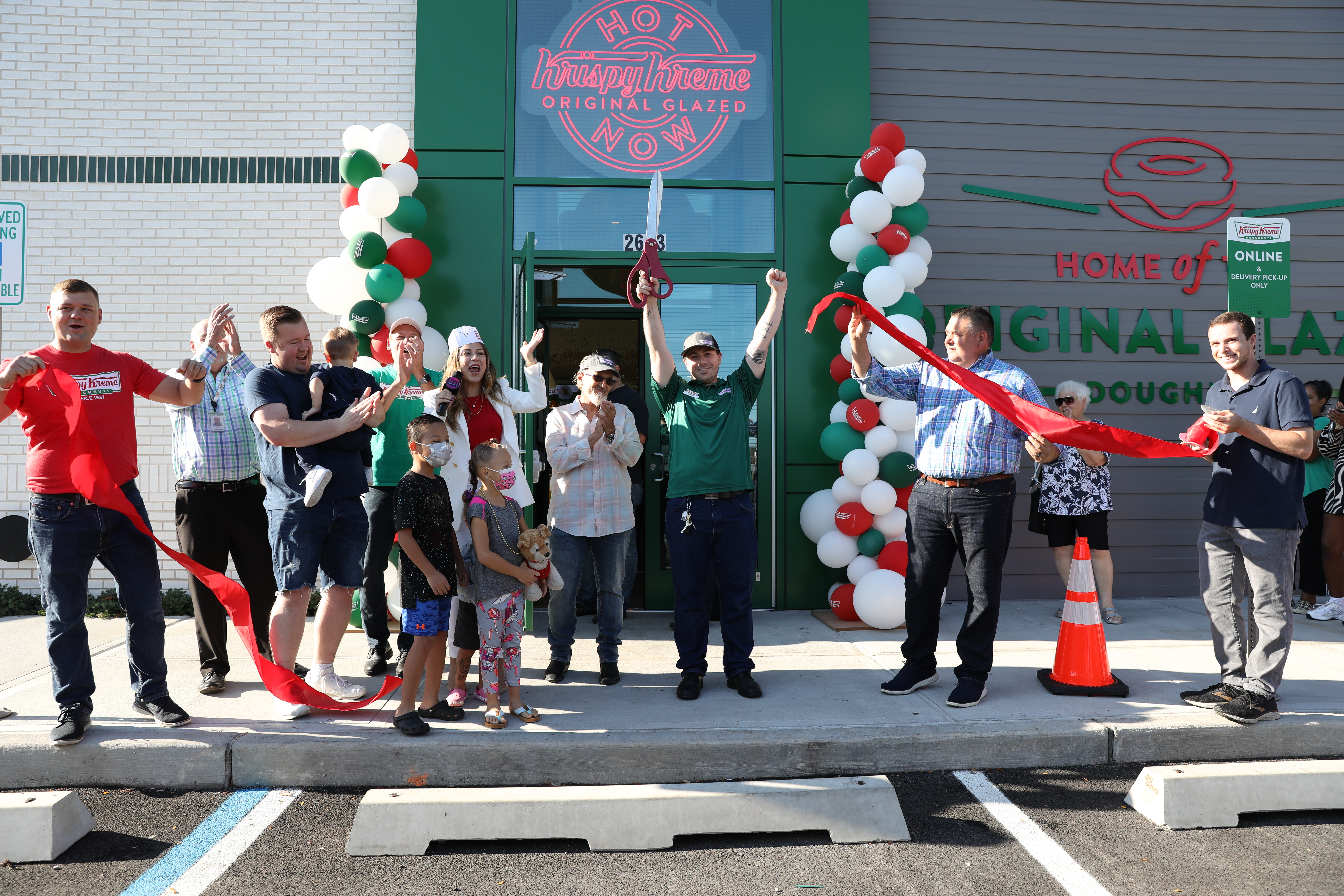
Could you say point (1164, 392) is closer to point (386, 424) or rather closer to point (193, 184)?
point (386, 424)

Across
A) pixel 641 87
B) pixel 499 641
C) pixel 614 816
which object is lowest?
pixel 614 816

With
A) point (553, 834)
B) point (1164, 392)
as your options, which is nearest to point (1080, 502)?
point (1164, 392)

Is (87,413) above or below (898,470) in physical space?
above

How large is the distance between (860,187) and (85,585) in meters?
5.51

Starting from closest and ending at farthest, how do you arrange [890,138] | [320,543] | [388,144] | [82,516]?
[82,516] < [320,543] < [388,144] < [890,138]

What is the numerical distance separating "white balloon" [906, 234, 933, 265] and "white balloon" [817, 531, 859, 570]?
2143 mm

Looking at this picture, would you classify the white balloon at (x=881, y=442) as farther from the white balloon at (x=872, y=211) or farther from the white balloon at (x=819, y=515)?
the white balloon at (x=872, y=211)

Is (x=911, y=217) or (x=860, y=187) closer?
(x=911, y=217)

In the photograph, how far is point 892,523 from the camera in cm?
591

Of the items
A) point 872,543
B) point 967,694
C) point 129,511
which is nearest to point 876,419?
point 872,543

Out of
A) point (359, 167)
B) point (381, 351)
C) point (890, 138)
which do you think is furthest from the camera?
point (890, 138)

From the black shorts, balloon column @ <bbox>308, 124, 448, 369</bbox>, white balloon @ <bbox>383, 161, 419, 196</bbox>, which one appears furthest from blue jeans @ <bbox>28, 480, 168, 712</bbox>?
the black shorts

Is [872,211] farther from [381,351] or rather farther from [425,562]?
[425,562]

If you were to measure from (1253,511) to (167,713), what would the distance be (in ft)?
17.4
